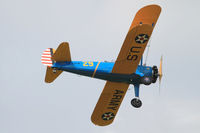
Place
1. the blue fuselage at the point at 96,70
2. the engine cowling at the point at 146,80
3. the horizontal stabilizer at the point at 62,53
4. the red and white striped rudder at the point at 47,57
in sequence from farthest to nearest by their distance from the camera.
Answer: the red and white striped rudder at the point at 47,57, the engine cowling at the point at 146,80, the blue fuselage at the point at 96,70, the horizontal stabilizer at the point at 62,53

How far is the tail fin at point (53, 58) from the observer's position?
18.7m

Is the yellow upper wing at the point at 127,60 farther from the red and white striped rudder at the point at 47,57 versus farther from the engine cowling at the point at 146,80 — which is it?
the red and white striped rudder at the point at 47,57

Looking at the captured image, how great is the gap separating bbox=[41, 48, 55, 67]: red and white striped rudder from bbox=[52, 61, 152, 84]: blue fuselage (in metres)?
0.43

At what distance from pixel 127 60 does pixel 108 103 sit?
3205 mm

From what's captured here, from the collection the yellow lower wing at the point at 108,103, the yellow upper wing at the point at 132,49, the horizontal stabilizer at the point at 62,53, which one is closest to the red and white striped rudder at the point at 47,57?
the horizontal stabilizer at the point at 62,53

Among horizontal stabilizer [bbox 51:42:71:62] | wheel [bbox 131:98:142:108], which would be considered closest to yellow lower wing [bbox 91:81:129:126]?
wheel [bbox 131:98:142:108]

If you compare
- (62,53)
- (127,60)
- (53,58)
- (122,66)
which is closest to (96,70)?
(122,66)

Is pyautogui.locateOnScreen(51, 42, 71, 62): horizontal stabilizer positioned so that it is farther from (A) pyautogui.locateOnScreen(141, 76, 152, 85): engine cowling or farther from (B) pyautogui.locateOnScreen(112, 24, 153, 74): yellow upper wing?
(A) pyautogui.locateOnScreen(141, 76, 152, 85): engine cowling

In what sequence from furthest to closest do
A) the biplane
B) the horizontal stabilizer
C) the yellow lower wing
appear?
1. the yellow lower wing
2. the horizontal stabilizer
3. the biplane

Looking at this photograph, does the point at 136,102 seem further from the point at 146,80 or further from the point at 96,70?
the point at 96,70

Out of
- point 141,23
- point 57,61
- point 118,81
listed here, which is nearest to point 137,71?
point 118,81

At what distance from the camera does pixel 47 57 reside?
20.1m

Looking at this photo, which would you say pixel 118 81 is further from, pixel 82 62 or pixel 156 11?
pixel 156 11

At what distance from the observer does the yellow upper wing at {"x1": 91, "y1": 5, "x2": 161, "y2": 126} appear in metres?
17.8
